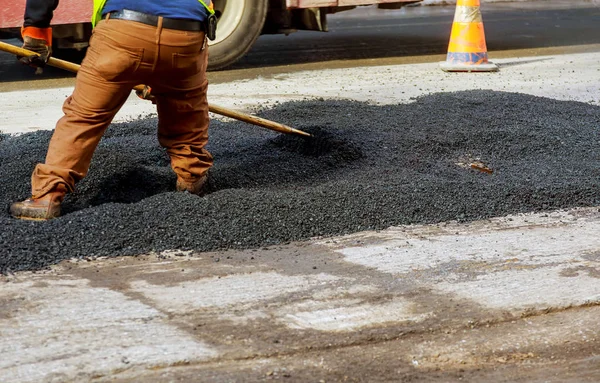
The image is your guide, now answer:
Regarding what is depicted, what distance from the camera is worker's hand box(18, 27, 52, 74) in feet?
15.7

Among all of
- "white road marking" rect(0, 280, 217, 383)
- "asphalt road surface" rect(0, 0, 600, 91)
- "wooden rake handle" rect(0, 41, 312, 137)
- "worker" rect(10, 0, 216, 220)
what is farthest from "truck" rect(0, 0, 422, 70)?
"white road marking" rect(0, 280, 217, 383)

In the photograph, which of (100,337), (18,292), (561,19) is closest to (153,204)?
(18,292)

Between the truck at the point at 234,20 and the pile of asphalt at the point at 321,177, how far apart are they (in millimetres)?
2702

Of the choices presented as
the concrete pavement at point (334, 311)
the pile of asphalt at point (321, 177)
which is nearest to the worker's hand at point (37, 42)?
the pile of asphalt at point (321, 177)

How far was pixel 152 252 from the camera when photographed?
13.6 feet

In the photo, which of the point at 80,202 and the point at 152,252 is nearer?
the point at 152,252

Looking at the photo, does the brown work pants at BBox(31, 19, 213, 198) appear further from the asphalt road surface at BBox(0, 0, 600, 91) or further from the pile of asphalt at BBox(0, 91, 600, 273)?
the asphalt road surface at BBox(0, 0, 600, 91)

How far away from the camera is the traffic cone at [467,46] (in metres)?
9.69

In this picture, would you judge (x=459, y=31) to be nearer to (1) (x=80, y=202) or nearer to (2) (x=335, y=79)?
(2) (x=335, y=79)

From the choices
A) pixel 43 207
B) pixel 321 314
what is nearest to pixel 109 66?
pixel 43 207

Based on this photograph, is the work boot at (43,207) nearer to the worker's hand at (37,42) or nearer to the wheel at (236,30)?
the worker's hand at (37,42)

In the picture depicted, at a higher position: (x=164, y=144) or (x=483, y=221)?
(x=164, y=144)

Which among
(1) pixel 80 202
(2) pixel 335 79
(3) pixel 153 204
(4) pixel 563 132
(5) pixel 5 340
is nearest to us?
(5) pixel 5 340

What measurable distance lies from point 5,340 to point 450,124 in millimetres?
4166
